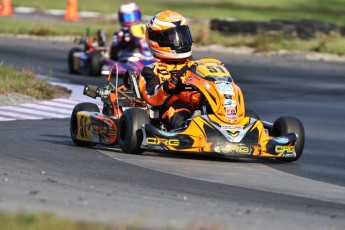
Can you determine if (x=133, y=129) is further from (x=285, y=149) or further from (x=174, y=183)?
(x=174, y=183)

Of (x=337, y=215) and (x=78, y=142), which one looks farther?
(x=78, y=142)

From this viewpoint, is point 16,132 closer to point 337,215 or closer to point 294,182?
point 294,182

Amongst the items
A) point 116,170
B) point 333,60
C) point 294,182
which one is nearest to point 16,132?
point 116,170

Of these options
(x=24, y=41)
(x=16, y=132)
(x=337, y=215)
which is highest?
(x=337, y=215)

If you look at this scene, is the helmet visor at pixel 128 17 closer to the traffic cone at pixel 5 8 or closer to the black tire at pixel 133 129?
the black tire at pixel 133 129

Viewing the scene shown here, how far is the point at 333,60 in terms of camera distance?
76.7 feet

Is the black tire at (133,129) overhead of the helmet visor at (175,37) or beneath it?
beneath

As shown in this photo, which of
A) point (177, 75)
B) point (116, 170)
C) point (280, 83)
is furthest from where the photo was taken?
point (280, 83)

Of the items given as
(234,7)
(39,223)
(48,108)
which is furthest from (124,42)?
(234,7)

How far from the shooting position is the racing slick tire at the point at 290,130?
1017 cm

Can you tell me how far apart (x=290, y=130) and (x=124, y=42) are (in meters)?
9.45

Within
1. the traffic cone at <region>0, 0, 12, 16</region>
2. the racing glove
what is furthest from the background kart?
the traffic cone at <region>0, 0, 12, 16</region>

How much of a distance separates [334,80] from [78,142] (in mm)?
9740

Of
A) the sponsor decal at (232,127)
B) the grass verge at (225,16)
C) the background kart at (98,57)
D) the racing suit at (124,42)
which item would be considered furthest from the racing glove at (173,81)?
the grass verge at (225,16)
